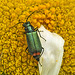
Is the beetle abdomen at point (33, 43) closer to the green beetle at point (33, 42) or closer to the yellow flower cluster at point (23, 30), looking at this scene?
the green beetle at point (33, 42)

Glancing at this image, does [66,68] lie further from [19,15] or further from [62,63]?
[19,15]

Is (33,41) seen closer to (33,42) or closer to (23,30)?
(33,42)

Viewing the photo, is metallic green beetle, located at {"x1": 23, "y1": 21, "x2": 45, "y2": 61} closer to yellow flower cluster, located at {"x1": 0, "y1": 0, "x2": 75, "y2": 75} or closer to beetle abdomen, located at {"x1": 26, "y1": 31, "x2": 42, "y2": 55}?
beetle abdomen, located at {"x1": 26, "y1": 31, "x2": 42, "y2": 55}

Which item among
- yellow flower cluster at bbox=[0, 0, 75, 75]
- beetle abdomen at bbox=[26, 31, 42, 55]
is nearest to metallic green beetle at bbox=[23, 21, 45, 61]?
beetle abdomen at bbox=[26, 31, 42, 55]

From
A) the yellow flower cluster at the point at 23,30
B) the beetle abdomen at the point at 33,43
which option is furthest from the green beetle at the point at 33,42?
the yellow flower cluster at the point at 23,30

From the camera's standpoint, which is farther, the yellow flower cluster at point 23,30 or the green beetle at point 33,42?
the yellow flower cluster at point 23,30

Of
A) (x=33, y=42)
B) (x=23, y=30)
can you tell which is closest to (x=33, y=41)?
(x=33, y=42)

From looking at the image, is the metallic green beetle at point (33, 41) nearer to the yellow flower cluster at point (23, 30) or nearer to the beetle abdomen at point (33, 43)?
the beetle abdomen at point (33, 43)
